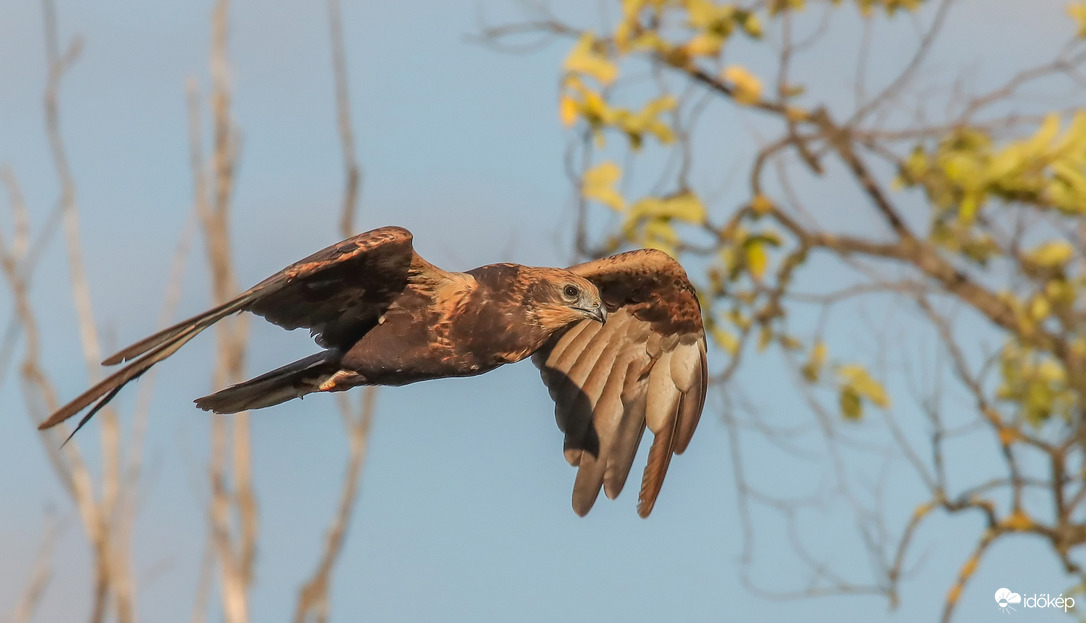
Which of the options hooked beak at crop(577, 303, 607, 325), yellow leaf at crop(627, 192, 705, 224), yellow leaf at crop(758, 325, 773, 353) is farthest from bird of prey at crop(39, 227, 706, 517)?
yellow leaf at crop(758, 325, 773, 353)

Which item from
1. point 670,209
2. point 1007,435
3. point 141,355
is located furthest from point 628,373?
point 141,355

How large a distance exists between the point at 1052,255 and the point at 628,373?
330cm

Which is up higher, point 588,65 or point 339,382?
point 588,65

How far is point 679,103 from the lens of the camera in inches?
347

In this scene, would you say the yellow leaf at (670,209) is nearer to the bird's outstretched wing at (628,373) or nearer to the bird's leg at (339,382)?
the bird's outstretched wing at (628,373)

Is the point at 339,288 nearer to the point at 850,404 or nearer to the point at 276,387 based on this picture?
the point at 276,387

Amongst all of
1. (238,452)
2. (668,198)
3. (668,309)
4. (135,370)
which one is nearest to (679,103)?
(668,198)

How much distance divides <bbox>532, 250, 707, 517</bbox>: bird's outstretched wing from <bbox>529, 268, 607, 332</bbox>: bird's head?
2.65 feet

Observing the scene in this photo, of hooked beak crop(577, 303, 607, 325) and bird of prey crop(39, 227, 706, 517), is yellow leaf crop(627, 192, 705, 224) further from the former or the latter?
hooked beak crop(577, 303, 607, 325)

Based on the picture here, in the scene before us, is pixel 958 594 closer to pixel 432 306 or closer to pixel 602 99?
pixel 602 99

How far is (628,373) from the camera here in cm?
744

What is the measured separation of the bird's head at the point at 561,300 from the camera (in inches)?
235

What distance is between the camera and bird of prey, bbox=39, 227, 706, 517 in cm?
550

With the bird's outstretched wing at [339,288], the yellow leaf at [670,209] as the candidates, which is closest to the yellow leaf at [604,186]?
the yellow leaf at [670,209]
